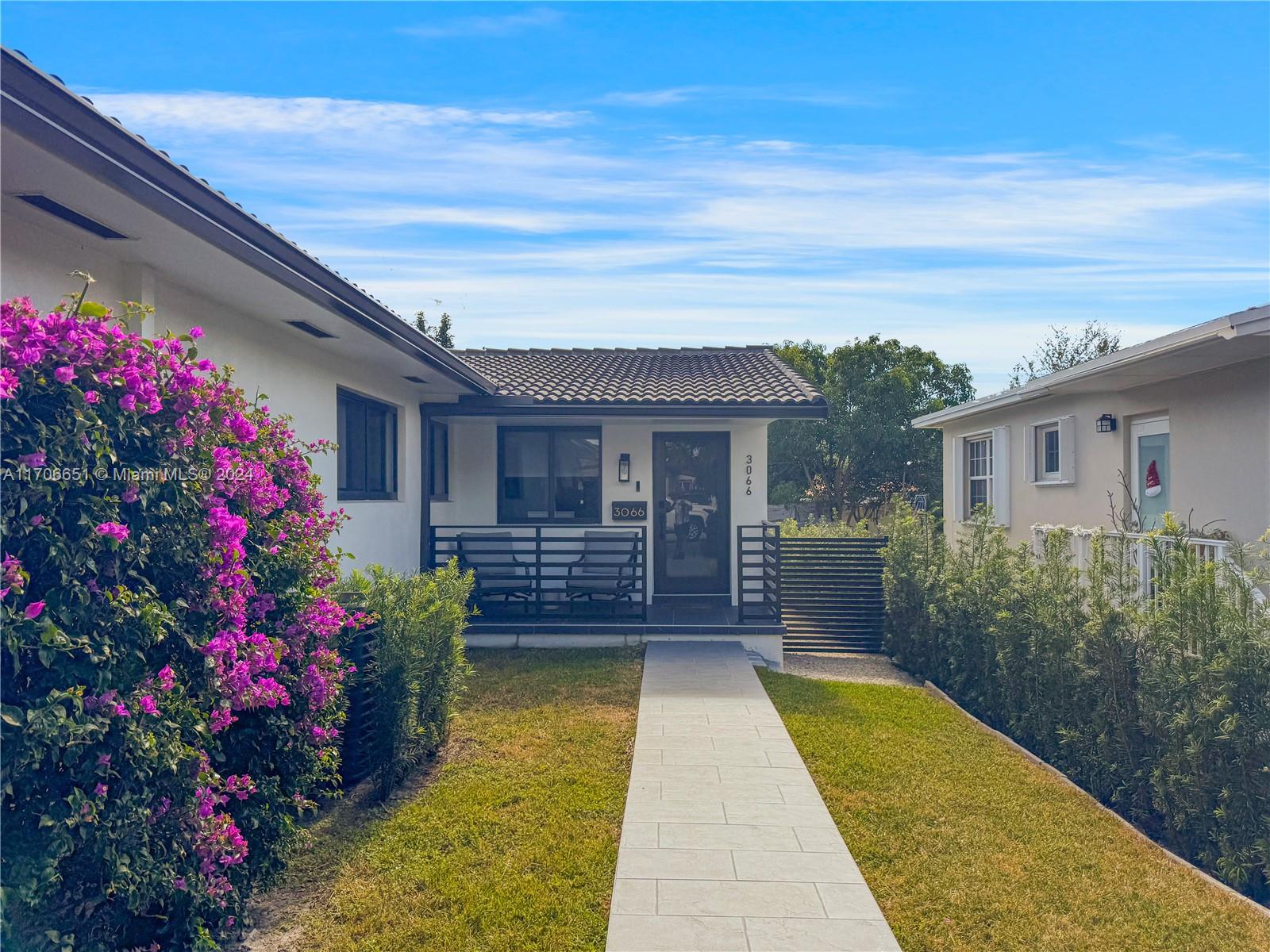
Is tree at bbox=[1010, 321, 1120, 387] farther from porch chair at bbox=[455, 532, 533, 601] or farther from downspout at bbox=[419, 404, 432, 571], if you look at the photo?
downspout at bbox=[419, 404, 432, 571]

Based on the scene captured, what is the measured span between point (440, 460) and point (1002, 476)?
26.4 feet

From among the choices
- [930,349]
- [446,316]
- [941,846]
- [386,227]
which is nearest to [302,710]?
[941,846]

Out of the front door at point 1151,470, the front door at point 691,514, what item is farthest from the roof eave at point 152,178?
the front door at point 1151,470

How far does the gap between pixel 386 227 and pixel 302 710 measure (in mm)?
12798

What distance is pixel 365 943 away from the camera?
12.3ft

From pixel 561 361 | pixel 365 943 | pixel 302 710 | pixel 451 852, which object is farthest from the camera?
pixel 561 361

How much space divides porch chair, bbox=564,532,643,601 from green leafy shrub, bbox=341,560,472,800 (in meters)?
4.50

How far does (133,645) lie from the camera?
2.99 meters

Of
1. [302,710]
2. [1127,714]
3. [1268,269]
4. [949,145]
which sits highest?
[949,145]

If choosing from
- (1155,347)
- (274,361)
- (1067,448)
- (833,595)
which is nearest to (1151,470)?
(1067,448)

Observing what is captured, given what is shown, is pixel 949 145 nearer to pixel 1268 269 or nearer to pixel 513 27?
pixel 1268 269

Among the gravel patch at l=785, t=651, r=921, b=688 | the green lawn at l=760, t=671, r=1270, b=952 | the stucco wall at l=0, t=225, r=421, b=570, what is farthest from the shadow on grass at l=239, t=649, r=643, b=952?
the gravel patch at l=785, t=651, r=921, b=688

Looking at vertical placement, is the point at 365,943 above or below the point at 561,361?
below

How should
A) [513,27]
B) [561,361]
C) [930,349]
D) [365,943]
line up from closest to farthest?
[365,943] → [513,27] → [561,361] → [930,349]
